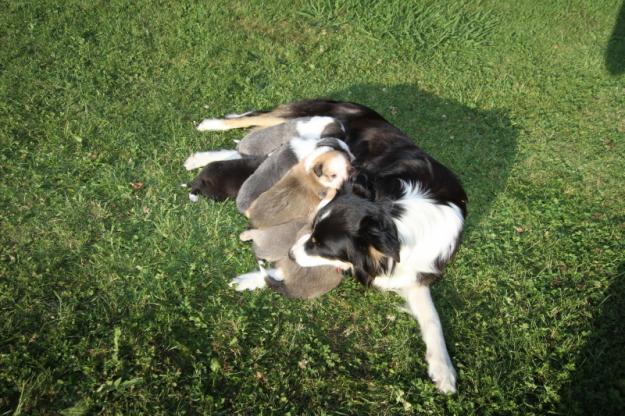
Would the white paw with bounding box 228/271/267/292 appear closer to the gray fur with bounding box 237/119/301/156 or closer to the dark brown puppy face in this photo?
the dark brown puppy face

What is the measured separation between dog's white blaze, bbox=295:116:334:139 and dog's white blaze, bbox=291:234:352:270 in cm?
147

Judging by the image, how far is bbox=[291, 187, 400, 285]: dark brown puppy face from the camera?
2.74 meters

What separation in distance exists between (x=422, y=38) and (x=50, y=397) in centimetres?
622

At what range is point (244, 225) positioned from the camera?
381cm

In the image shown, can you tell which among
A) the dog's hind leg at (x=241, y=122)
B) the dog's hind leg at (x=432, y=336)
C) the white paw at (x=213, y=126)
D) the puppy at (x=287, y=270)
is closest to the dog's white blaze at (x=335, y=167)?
the puppy at (x=287, y=270)

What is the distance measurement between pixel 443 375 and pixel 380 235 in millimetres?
1079

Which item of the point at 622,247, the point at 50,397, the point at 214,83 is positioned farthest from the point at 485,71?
the point at 50,397

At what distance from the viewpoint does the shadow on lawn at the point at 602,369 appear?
2980mm

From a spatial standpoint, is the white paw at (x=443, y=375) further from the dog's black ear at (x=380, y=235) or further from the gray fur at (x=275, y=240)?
the gray fur at (x=275, y=240)

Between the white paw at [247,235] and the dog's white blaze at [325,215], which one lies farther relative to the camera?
the white paw at [247,235]

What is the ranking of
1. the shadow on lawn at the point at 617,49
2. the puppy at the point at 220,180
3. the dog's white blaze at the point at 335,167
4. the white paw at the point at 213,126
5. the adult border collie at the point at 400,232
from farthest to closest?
the shadow on lawn at the point at 617,49 < the white paw at the point at 213,126 < the puppy at the point at 220,180 < the dog's white blaze at the point at 335,167 < the adult border collie at the point at 400,232

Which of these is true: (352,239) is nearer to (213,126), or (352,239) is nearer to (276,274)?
(276,274)

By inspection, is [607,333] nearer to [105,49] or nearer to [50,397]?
[50,397]

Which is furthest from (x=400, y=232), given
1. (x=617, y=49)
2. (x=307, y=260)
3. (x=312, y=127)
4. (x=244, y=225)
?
(x=617, y=49)
